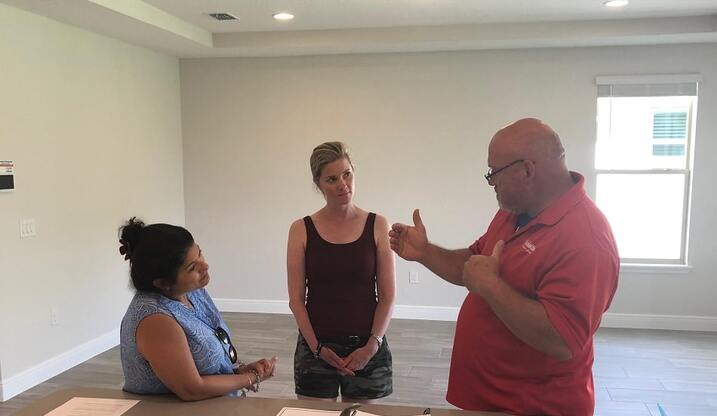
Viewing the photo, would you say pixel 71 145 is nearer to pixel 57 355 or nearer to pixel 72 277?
pixel 72 277

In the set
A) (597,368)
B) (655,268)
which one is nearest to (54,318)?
(597,368)

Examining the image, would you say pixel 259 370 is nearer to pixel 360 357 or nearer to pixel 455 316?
pixel 360 357

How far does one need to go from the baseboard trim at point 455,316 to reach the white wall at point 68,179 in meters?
1.17

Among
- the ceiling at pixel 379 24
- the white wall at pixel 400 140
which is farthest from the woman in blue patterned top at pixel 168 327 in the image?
the white wall at pixel 400 140

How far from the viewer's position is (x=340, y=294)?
1974 millimetres

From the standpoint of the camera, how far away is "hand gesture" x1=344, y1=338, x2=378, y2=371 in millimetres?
1920

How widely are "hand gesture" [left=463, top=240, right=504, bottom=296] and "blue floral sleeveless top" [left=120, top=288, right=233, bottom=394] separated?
71cm

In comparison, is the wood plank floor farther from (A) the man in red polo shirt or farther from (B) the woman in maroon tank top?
(A) the man in red polo shirt

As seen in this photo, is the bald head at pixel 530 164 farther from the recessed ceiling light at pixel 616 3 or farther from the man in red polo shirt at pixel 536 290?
the recessed ceiling light at pixel 616 3

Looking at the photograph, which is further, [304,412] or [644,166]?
[644,166]

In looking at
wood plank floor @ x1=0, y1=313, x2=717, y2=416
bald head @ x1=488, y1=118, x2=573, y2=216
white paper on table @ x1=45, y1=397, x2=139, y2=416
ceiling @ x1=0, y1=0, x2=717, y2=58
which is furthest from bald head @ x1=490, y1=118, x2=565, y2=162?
ceiling @ x1=0, y1=0, x2=717, y2=58

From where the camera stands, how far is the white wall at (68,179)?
134 inches

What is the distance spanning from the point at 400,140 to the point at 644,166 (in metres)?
2.17

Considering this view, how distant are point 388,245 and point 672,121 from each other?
3.88 meters
